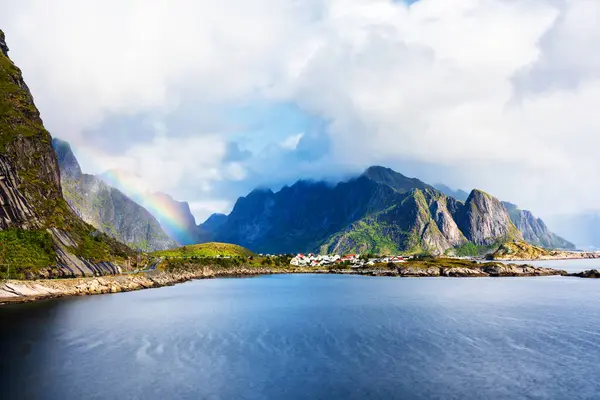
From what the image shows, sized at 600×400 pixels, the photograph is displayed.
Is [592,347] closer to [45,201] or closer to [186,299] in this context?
[186,299]

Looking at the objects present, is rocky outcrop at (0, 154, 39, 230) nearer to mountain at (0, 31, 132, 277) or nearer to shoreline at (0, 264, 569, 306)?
mountain at (0, 31, 132, 277)

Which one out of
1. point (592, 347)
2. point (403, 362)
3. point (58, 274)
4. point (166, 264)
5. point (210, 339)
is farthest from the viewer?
point (166, 264)

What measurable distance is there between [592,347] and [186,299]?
248 feet

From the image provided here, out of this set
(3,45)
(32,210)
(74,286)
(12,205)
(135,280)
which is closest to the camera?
(74,286)

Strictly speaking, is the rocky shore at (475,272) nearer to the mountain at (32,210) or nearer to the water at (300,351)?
the water at (300,351)

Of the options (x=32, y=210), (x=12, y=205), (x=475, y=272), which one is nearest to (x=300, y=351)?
(x=12, y=205)

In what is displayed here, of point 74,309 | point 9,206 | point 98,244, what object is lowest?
point 74,309

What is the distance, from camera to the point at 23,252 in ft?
326

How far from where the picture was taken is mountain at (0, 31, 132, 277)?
10112 cm

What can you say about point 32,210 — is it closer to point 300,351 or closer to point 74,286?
point 74,286

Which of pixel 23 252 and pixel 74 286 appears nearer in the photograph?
pixel 23 252

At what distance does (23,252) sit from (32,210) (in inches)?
686

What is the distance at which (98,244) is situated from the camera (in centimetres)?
13300

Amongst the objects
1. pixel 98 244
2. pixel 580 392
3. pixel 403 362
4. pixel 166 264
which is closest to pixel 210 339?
pixel 403 362
